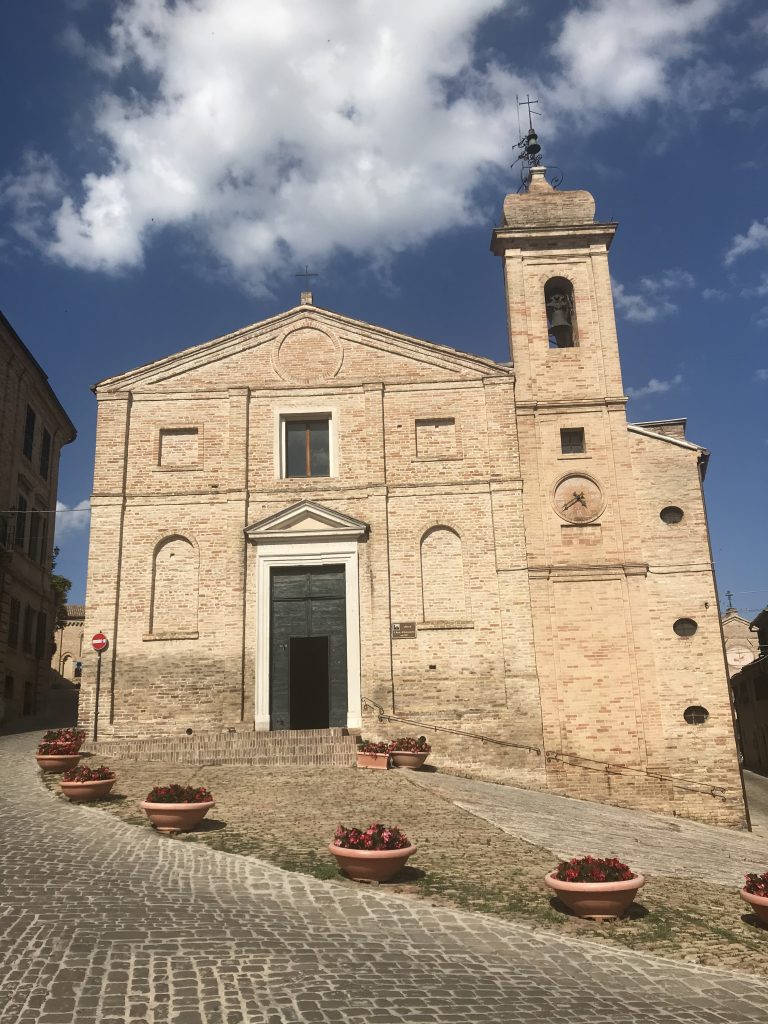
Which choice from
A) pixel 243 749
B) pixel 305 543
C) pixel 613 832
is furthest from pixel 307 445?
pixel 613 832

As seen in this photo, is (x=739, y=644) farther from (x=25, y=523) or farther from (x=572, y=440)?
(x=25, y=523)

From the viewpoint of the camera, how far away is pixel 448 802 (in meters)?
13.1

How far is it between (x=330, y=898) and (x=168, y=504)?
43.1ft

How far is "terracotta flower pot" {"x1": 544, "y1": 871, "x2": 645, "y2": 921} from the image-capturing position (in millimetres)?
7824

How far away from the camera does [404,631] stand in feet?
61.6

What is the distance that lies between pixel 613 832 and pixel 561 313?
511 inches

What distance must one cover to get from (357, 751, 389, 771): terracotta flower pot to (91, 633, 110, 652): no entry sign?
261 inches

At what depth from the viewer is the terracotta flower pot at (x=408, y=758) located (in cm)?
1614

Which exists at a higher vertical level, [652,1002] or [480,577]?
[480,577]

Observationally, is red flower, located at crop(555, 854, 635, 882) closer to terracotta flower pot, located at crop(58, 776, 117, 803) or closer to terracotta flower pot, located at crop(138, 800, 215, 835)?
terracotta flower pot, located at crop(138, 800, 215, 835)

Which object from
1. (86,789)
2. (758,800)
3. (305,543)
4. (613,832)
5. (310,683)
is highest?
(305,543)

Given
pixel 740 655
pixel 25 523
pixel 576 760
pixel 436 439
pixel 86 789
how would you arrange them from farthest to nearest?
pixel 740 655
pixel 25 523
pixel 436 439
pixel 576 760
pixel 86 789

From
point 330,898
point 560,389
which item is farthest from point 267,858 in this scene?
point 560,389

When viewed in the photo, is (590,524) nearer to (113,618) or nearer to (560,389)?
(560,389)
